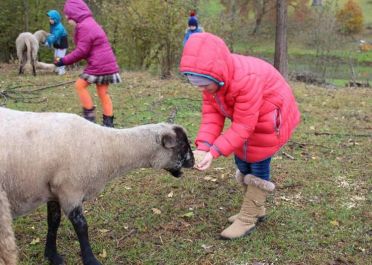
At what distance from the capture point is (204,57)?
3410 millimetres

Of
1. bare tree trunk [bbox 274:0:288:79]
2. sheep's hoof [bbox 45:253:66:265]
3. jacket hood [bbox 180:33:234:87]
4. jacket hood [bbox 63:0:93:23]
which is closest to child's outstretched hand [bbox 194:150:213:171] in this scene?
jacket hood [bbox 180:33:234:87]

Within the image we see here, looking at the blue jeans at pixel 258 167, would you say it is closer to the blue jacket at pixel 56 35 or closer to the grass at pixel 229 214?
the grass at pixel 229 214

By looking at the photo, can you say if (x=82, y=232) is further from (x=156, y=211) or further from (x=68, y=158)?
(x=156, y=211)

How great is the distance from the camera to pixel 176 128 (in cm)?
396

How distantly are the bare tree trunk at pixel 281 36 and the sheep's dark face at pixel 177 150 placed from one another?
10768 mm

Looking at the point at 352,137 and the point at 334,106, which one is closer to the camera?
the point at 352,137

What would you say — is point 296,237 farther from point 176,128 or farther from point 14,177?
point 14,177

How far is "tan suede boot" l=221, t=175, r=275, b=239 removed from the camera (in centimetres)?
429

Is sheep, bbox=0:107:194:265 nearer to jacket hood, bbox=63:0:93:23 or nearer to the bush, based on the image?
jacket hood, bbox=63:0:93:23

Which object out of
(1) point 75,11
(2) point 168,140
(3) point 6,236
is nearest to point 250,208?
(2) point 168,140

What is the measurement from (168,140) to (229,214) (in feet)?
4.65

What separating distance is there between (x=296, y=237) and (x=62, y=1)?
20.9 meters

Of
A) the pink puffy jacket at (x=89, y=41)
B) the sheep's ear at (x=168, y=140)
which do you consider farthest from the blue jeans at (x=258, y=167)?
the pink puffy jacket at (x=89, y=41)

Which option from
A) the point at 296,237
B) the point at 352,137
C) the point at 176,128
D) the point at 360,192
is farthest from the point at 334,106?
the point at 176,128
